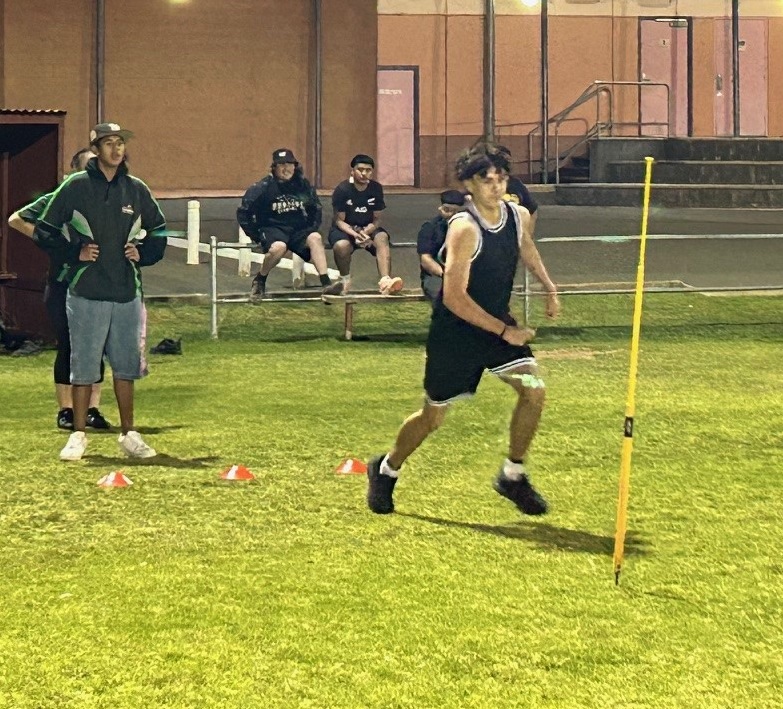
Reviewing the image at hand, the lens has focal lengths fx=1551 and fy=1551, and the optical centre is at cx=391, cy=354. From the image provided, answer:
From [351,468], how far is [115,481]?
4.43 feet

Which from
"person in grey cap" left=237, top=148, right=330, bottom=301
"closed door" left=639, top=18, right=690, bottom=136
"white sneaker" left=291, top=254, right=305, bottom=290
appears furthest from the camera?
"closed door" left=639, top=18, right=690, bottom=136

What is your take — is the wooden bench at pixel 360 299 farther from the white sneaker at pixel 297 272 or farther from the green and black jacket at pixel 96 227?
the green and black jacket at pixel 96 227

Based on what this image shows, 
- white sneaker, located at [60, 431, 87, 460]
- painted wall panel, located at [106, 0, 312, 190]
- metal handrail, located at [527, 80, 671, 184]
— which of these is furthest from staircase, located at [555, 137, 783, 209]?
white sneaker, located at [60, 431, 87, 460]

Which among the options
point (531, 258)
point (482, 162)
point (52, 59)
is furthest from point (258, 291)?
point (52, 59)

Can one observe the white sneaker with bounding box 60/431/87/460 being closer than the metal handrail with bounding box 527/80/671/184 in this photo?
Yes

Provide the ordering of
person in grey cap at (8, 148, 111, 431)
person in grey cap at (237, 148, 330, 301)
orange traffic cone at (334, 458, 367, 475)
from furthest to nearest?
1. person in grey cap at (237, 148, 330, 301)
2. person in grey cap at (8, 148, 111, 431)
3. orange traffic cone at (334, 458, 367, 475)

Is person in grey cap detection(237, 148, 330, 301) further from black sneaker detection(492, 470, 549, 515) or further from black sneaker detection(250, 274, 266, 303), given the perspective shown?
black sneaker detection(492, 470, 549, 515)

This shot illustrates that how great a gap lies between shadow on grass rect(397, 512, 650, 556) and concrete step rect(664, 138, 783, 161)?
21387 mm

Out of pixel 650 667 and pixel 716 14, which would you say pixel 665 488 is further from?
pixel 716 14

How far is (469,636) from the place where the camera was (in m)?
5.66

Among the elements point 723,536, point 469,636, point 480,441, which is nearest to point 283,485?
point 480,441

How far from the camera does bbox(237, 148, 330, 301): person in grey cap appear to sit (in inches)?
613

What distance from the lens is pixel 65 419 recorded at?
34.5 ft

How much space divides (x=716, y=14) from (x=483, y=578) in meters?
28.5
